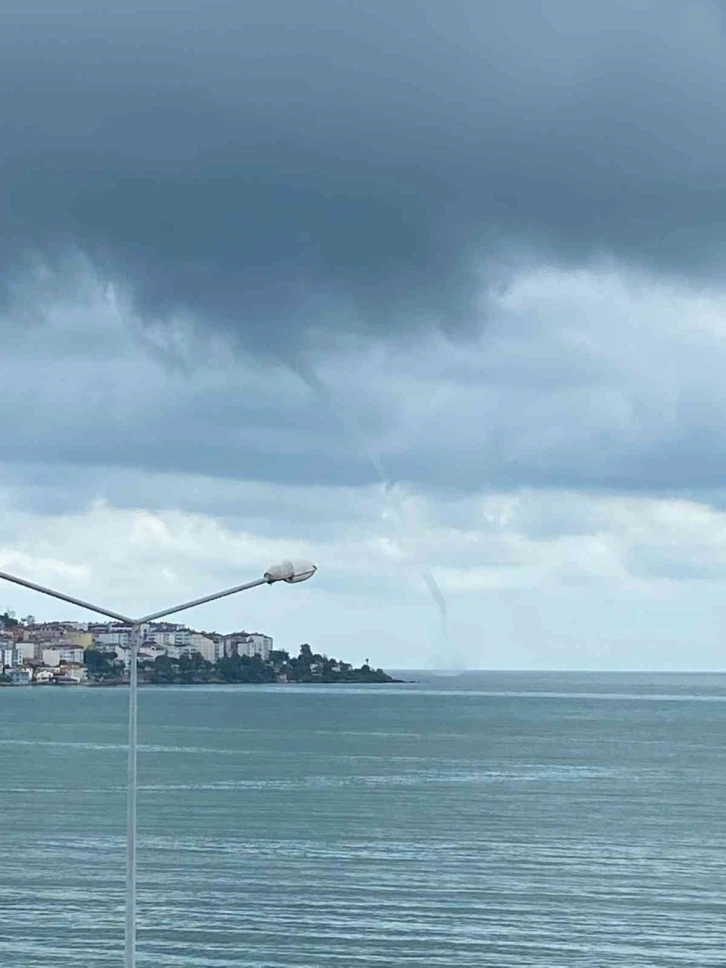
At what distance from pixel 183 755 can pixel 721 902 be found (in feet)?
319

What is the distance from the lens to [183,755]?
542ft

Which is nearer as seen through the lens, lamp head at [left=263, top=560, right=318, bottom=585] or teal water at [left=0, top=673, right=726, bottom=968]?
lamp head at [left=263, top=560, right=318, bottom=585]

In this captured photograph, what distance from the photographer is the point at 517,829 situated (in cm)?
9881

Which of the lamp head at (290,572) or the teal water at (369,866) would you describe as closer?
the lamp head at (290,572)

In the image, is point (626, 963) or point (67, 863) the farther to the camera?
point (67, 863)

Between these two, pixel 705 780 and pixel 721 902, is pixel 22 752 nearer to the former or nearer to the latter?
pixel 705 780

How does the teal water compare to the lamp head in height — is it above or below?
below

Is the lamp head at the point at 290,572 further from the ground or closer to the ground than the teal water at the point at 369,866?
further from the ground

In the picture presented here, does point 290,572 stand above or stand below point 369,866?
above

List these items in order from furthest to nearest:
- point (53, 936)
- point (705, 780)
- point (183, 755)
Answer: point (183, 755), point (705, 780), point (53, 936)

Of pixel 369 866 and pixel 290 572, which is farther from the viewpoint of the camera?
pixel 369 866

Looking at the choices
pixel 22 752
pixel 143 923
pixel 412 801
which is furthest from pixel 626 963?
pixel 22 752

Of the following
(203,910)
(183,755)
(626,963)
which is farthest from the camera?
(183,755)

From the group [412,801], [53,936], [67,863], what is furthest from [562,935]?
[412,801]
